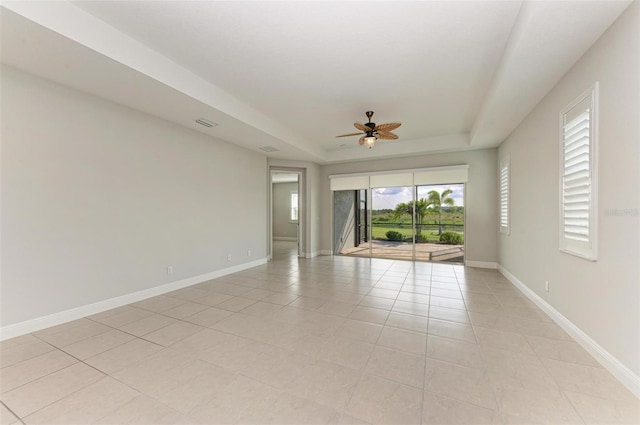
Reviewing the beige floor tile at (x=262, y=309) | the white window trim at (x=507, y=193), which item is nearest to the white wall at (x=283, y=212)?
the white window trim at (x=507, y=193)

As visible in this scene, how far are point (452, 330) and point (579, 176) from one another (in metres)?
2.00

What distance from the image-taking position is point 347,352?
2.35 metres

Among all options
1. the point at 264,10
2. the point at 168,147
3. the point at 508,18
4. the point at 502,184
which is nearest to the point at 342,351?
the point at 264,10

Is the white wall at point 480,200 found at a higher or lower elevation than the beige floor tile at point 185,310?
higher

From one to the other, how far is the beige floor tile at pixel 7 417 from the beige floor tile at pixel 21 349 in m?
0.76

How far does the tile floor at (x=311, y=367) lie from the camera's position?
5.40ft

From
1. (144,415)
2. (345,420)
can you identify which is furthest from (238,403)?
(345,420)

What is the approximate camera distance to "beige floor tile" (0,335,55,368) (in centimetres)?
225

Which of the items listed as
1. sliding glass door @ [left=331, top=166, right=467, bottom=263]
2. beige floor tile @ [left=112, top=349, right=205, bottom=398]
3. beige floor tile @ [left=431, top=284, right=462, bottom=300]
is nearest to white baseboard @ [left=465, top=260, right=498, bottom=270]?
sliding glass door @ [left=331, top=166, right=467, bottom=263]

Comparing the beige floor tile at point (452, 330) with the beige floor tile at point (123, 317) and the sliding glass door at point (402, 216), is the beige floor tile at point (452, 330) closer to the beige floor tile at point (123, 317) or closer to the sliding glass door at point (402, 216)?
the beige floor tile at point (123, 317)

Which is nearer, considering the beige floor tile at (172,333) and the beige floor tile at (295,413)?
the beige floor tile at (295,413)

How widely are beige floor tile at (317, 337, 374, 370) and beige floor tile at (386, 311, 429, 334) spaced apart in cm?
60

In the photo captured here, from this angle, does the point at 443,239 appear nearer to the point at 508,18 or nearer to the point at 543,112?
the point at 543,112

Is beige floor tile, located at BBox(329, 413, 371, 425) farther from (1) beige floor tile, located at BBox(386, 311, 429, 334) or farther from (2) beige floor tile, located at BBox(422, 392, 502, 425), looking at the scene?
(1) beige floor tile, located at BBox(386, 311, 429, 334)
